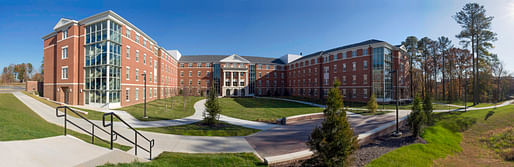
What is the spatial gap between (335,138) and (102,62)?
2622 cm

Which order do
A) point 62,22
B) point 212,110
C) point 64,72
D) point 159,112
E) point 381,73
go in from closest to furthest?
point 212,110
point 159,112
point 64,72
point 62,22
point 381,73

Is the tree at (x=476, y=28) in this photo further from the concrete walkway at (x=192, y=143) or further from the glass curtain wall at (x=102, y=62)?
the glass curtain wall at (x=102, y=62)

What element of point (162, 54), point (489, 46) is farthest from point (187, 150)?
point (489, 46)

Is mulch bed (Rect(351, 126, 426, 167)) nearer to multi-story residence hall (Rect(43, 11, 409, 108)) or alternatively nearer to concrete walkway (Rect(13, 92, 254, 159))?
concrete walkway (Rect(13, 92, 254, 159))

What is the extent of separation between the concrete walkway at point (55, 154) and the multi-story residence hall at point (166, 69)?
26.3 ft

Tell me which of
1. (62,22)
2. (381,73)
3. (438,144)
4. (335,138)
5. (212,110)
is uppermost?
(62,22)

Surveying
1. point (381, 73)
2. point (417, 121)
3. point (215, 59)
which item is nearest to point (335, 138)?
point (417, 121)

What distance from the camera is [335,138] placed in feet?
18.7

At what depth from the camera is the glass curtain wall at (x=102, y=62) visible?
68.8 feet

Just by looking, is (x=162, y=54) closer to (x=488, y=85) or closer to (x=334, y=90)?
(x=334, y=90)

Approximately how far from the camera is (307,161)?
249 inches

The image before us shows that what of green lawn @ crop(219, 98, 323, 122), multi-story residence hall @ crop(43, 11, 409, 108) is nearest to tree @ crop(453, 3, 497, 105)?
multi-story residence hall @ crop(43, 11, 409, 108)

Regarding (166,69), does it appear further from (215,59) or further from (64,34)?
(215,59)

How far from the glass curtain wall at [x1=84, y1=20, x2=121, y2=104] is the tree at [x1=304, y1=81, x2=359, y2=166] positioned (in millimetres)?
A: 24797
